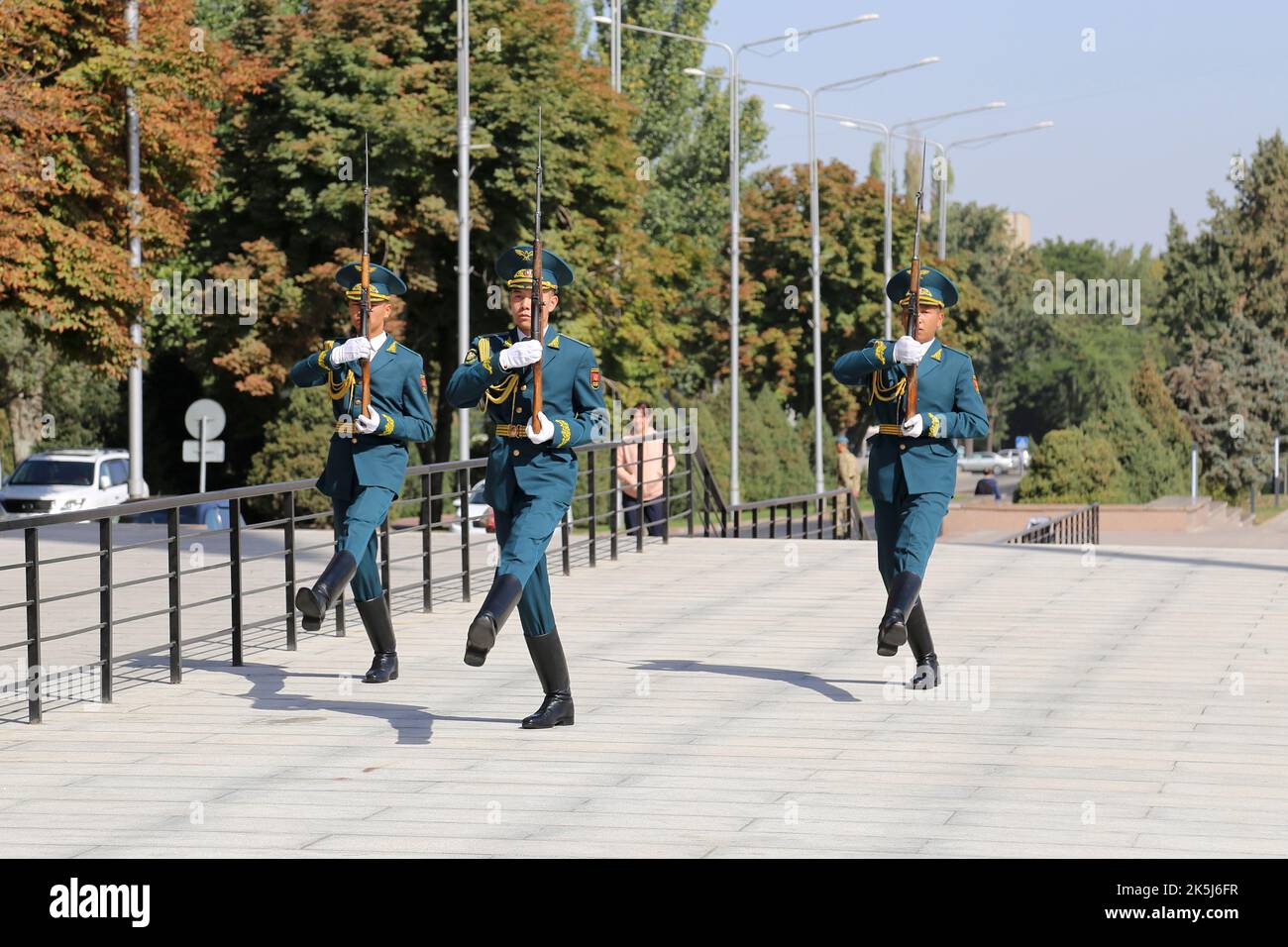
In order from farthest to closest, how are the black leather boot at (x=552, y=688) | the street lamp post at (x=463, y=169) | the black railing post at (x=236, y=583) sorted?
the street lamp post at (x=463, y=169) < the black railing post at (x=236, y=583) < the black leather boot at (x=552, y=688)

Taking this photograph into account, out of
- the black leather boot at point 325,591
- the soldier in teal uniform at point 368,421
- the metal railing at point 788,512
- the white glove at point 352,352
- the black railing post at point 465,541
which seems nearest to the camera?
the black leather boot at point 325,591

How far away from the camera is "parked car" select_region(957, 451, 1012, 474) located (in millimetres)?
109688

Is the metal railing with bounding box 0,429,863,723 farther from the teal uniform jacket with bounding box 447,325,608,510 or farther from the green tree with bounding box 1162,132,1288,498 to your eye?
the green tree with bounding box 1162,132,1288,498

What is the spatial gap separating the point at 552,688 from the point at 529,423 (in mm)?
1333

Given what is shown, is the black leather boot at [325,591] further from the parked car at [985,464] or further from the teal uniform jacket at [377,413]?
the parked car at [985,464]

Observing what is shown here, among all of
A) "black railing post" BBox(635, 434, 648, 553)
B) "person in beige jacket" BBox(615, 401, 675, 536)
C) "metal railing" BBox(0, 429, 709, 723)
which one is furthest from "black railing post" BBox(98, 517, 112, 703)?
"person in beige jacket" BBox(615, 401, 675, 536)

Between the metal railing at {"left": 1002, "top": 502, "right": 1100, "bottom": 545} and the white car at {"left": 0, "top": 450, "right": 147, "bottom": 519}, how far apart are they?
52.7 ft

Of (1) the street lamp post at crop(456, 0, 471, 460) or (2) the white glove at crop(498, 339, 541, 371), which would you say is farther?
(1) the street lamp post at crop(456, 0, 471, 460)

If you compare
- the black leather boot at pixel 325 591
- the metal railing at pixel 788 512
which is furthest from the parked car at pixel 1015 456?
the black leather boot at pixel 325 591

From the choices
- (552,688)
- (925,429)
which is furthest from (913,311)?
(552,688)

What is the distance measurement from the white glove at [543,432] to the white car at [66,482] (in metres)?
30.0

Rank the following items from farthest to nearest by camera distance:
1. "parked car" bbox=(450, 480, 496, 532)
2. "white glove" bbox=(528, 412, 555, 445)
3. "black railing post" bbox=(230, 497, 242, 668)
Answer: "parked car" bbox=(450, 480, 496, 532)
"black railing post" bbox=(230, 497, 242, 668)
"white glove" bbox=(528, 412, 555, 445)

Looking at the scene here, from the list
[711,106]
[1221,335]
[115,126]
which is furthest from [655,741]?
[1221,335]

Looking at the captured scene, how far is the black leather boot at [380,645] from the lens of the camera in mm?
11016
